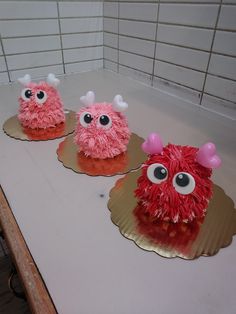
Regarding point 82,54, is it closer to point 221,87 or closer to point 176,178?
point 221,87

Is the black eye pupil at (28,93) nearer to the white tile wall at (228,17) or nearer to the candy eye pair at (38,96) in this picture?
the candy eye pair at (38,96)

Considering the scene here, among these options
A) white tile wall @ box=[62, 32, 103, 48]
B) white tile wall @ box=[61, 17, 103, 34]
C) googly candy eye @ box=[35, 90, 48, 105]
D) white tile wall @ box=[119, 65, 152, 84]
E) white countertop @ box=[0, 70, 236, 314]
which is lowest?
white countertop @ box=[0, 70, 236, 314]

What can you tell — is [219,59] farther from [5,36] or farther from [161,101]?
[5,36]

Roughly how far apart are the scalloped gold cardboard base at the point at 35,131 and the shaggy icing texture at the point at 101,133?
5.5 inches

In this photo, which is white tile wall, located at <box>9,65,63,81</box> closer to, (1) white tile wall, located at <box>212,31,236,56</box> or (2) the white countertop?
(2) the white countertop

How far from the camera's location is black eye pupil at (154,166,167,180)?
17.1 inches

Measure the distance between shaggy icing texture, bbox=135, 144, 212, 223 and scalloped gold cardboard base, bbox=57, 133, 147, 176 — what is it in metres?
0.16

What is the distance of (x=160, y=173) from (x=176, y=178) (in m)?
0.03

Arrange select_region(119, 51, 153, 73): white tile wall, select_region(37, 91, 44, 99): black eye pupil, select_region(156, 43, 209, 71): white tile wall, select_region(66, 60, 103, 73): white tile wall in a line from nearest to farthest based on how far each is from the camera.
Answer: select_region(37, 91, 44, 99): black eye pupil < select_region(156, 43, 209, 71): white tile wall < select_region(119, 51, 153, 73): white tile wall < select_region(66, 60, 103, 73): white tile wall

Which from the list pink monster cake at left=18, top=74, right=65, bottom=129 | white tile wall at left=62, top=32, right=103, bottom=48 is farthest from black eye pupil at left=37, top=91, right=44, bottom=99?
white tile wall at left=62, top=32, right=103, bottom=48

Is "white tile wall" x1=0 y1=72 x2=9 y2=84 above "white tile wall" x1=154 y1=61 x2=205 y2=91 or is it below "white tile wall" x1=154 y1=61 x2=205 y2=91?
below

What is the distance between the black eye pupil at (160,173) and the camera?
0.44 m

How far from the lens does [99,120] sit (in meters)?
0.61

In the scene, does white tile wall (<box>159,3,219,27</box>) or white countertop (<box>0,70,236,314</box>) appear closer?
white countertop (<box>0,70,236,314</box>)
